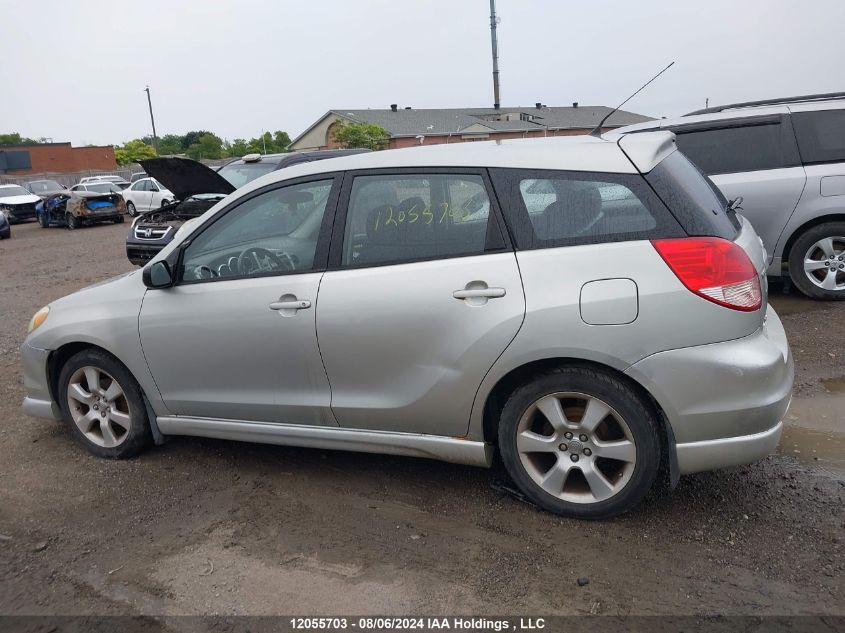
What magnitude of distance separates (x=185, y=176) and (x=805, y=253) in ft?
21.6

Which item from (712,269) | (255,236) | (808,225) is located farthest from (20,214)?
(712,269)

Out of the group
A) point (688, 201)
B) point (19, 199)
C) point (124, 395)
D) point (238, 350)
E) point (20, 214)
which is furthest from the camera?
point (19, 199)

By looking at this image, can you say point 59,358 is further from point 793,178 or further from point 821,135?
point 821,135

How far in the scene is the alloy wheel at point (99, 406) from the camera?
429 cm

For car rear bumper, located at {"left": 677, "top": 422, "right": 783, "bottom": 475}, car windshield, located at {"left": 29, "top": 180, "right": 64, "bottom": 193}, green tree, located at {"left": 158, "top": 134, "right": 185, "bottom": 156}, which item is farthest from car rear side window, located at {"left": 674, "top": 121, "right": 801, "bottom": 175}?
green tree, located at {"left": 158, "top": 134, "right": 185, "bottom": 156}

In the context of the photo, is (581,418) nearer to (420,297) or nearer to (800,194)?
(420,297)

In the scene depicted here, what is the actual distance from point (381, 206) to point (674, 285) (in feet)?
4.83

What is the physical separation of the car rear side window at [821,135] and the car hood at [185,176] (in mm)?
5974

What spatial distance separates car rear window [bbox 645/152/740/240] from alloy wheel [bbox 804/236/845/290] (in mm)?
3899

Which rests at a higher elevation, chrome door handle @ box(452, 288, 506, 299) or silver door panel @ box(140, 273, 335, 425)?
chrome door handle @ box(452, 288, 506, 299)

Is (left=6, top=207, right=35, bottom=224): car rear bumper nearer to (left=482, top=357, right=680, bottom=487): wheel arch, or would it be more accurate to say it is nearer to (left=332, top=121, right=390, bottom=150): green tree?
(left=332, top=121, right=390, bottom=150): green tree

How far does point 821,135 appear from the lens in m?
6.79

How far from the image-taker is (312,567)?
3.10m

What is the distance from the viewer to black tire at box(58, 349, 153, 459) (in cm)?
420
